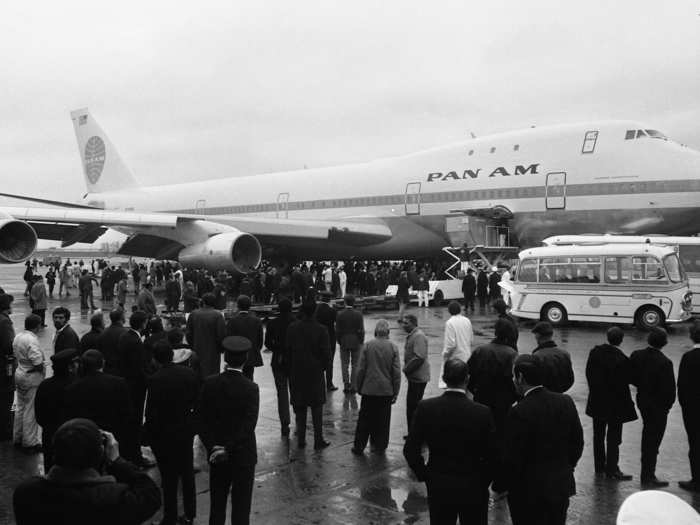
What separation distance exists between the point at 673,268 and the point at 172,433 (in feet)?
42.9

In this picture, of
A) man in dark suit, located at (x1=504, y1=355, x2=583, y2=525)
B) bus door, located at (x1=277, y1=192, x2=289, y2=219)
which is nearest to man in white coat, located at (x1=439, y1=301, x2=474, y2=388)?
man in dark suit, located at (x1=504, y1=355, x2=583, y2=525)

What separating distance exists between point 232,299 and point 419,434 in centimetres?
1834

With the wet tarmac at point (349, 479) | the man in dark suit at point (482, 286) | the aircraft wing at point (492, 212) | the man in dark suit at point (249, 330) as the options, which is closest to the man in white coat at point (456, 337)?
the wet tarmac at point (349, 479)

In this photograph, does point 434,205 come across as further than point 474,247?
Yes

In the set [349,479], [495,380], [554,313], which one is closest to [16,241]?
[349,479]

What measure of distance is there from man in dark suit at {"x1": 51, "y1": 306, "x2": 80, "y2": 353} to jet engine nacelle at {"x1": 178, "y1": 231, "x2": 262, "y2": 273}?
37.5 ft

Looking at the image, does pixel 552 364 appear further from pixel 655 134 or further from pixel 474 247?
pixel 655 134

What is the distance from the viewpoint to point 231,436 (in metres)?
4.27

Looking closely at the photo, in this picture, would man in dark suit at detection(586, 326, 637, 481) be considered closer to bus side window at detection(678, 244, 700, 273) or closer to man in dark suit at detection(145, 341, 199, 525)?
man in dark suit at detection(145, 341, 199, 525)

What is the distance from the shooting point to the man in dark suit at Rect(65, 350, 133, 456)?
4473 mm

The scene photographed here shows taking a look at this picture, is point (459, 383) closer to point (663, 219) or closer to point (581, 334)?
point (581, 334)

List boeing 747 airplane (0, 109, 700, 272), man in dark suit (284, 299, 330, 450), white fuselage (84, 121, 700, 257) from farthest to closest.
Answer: white fuselage (84, 121, 700, 257), boeing 747 airplane (0, 109, 700, 272), man in dark suit (284, 299, 330, 450)

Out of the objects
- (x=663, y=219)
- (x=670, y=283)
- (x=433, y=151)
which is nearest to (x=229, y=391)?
(x=670, y=283)

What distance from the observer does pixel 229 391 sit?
4.30 meters
